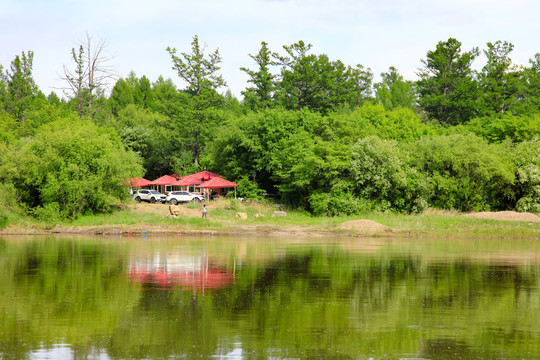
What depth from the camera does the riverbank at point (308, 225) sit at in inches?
1882

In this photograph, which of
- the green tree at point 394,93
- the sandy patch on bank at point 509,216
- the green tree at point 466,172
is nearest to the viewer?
the sandy patch on bank at point 509,216

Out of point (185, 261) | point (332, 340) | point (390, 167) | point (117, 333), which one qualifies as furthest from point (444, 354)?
point (390, 167)

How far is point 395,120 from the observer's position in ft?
258

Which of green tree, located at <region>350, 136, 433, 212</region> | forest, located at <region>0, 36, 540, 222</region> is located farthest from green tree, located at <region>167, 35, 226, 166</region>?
green tree, located at <region>350, 136, 433, 212</region>

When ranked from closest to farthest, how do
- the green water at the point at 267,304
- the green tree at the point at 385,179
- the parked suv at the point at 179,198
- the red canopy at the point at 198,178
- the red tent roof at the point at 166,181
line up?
the green water at the point at 267,304, the green tree at the point at 385,179, the parked suv at the point at 179,198, the red canopy at the point at 198,178, the red tent roof at the point at 166,181

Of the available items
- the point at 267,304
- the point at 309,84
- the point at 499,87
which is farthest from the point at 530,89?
the point at 267,304

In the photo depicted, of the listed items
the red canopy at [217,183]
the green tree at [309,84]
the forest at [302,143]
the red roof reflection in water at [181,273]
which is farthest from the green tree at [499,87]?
the red roof reflection in water at [181,273]

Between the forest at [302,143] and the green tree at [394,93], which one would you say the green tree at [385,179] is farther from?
the green tree at [394,93]

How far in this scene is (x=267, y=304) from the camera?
64.2ft

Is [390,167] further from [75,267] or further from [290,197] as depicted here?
[75,267]

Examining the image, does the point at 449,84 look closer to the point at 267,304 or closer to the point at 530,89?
the point at 530,89

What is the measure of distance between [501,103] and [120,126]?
61124 millimetres

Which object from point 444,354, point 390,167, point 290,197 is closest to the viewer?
point 444,354

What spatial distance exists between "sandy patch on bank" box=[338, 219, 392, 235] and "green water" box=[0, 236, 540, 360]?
1277cm
